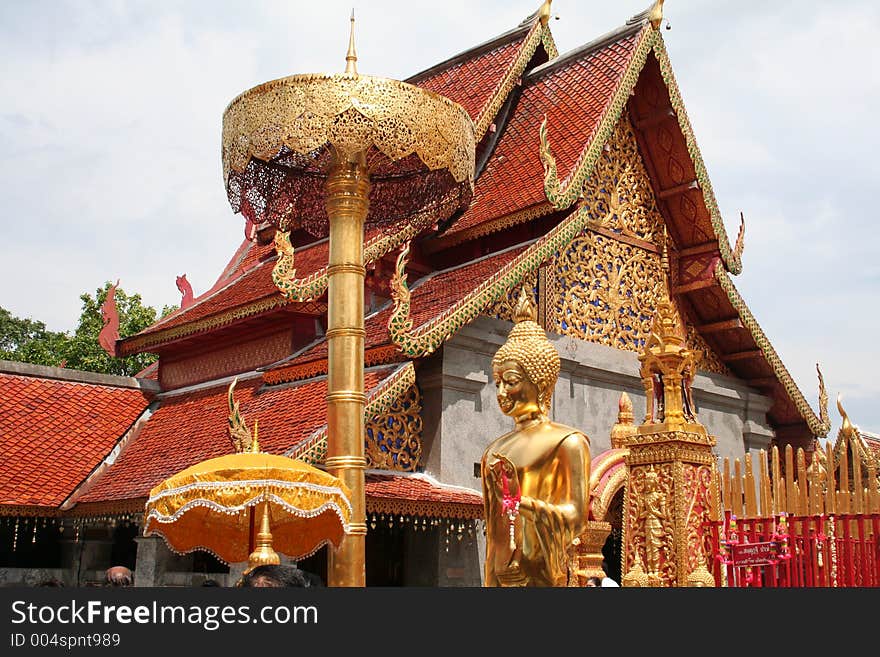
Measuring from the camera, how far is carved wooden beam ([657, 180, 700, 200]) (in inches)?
434

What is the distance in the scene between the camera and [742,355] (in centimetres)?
1145

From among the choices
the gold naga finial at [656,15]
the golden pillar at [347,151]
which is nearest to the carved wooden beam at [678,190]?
the gold naga finial at [656,15]

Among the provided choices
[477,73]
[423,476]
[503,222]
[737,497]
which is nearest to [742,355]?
[503,222]

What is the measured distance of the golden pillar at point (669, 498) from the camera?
217 inches

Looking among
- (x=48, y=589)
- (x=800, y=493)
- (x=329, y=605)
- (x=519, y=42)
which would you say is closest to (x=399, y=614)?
(x=329, y=605)

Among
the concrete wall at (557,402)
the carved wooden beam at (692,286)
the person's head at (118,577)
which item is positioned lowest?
the person's head at (118,577)

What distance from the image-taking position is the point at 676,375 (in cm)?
586

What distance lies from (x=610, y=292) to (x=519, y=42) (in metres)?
3.48

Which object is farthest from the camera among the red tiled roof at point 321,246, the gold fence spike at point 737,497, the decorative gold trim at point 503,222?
the red tiled roof at point 321,246

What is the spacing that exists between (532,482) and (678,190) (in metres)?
6.99

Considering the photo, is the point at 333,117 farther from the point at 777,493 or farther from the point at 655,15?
the point at 655,15

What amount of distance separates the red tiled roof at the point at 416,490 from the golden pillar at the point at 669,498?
240 cm

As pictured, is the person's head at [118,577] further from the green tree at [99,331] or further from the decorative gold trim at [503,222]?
the green tree at [99,331]

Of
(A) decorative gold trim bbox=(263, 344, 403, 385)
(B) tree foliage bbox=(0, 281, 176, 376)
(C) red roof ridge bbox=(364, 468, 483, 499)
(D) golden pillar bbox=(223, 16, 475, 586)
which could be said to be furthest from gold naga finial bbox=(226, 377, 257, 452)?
(B) tree foliage bbox=(0, 281, 176, 376)
